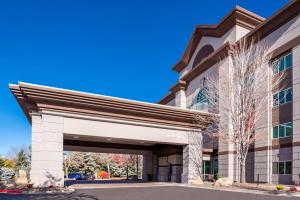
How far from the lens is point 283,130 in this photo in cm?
2614

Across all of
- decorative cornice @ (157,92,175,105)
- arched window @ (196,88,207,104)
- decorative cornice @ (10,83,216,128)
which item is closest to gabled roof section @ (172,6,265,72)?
arched window @ (196,88,207,104)

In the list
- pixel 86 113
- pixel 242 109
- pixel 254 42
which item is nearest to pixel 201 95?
pixel 254 42

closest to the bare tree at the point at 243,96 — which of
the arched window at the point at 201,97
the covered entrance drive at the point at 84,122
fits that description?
the covered entrance drive at the point at 84,122

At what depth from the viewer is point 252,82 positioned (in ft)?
90.8

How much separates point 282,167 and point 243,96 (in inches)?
272

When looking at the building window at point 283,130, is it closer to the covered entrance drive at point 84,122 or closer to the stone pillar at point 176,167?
the covered entrance drive at point 84,122

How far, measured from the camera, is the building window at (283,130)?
25452 millimetres

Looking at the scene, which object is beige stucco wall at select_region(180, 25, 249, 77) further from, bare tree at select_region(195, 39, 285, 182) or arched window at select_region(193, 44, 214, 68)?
bare tree at select_region(195, 39, 285, 182)

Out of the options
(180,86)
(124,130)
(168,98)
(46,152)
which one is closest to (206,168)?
(124,130)

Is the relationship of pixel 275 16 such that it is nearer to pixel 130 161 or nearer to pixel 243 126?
pixel 243 126

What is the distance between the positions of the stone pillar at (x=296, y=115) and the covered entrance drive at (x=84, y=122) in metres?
8.20

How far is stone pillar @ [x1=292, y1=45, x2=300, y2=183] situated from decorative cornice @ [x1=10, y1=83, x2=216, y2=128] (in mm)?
9261

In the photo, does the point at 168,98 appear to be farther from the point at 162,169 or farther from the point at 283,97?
the point at 283,97

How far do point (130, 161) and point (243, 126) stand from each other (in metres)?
35.9
